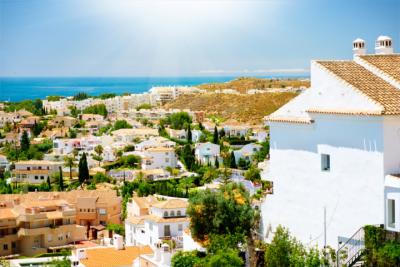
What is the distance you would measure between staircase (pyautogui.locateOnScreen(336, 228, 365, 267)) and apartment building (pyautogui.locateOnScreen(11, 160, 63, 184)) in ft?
124

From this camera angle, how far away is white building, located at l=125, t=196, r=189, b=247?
2295 cm

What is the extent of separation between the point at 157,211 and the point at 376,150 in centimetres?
1730

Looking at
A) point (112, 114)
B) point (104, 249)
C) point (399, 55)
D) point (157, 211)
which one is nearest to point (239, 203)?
point (399, 55)

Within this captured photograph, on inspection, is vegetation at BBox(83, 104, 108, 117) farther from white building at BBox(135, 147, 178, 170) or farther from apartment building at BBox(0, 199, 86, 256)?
apartment building at BBox(0, 199, 86, 256)

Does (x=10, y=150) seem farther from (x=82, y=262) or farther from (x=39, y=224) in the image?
(x=82, y=262)

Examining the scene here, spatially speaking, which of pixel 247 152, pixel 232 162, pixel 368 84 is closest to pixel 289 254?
pixel 368 84

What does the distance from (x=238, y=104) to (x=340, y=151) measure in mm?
76322

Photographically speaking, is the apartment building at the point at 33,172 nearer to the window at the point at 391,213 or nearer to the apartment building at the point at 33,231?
the apartment building at the point at 33,231

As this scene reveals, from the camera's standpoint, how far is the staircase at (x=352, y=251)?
806cm

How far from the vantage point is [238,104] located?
84.6 m

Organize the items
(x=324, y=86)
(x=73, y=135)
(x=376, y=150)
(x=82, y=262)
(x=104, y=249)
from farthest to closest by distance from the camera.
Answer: (x=73, y=135) → (x=104, y=249) → (x=82, y=262) → (x=324, y=86) → (x=376, y=150)

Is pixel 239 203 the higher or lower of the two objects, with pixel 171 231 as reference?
higher

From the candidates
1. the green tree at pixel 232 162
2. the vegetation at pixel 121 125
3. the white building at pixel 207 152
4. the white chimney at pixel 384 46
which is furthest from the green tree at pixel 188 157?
the white chimney at pixel 384 46

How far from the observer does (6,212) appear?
24891 millimetres
